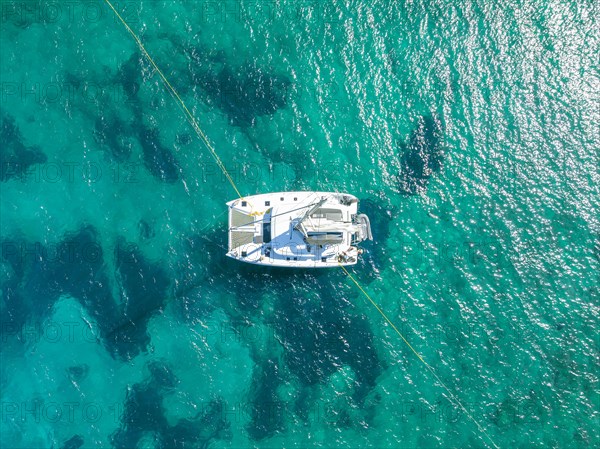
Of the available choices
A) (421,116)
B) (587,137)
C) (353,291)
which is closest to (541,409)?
(353,291)

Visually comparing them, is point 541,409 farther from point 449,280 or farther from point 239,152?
point 239,152

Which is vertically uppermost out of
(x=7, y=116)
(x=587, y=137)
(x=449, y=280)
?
(x=7, y=116)

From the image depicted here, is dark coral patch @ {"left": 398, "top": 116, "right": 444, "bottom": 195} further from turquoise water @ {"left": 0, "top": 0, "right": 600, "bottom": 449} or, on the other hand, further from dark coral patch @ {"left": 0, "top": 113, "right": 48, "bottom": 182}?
dark coral patch @ {"left": 0, "top": 113, "right": 48, "bottom": 182}

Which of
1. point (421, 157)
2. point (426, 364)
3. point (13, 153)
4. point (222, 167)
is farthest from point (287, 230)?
point (13, 153)

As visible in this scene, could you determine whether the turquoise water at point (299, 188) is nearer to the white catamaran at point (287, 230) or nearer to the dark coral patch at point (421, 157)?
the dark coral patch at point (421, 157)

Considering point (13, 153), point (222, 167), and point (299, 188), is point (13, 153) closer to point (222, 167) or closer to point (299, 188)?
point (222, 167)
